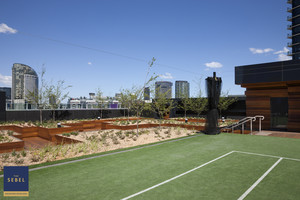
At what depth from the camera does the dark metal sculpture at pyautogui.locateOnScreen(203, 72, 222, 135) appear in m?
13.2

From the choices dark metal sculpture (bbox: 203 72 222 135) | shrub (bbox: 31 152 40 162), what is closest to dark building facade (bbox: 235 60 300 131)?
dark metal sculpture (bbox: 203 72 222 135)

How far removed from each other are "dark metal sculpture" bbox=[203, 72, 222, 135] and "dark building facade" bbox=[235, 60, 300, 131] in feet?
11.9

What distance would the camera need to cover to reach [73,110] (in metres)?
26.2

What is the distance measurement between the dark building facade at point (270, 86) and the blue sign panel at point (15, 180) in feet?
50.5

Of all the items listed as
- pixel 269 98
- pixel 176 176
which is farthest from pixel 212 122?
pixel 176 176

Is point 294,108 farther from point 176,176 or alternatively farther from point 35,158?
point 35,158

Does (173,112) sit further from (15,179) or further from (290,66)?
(15,179)

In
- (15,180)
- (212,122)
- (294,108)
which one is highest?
(294,108)

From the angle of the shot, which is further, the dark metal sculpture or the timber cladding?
the timber cladding

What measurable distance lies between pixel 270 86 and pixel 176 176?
44.1 feet

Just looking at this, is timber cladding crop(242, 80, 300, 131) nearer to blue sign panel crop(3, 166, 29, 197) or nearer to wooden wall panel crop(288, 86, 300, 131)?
wooden wall panel crop(288, 86, 300, 131)

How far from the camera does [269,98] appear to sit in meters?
15.7

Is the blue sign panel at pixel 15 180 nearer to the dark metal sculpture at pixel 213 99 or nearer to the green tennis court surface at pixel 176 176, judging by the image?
the green tennis court surface at pixel 176 176

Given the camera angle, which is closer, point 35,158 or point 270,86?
point 35,158
